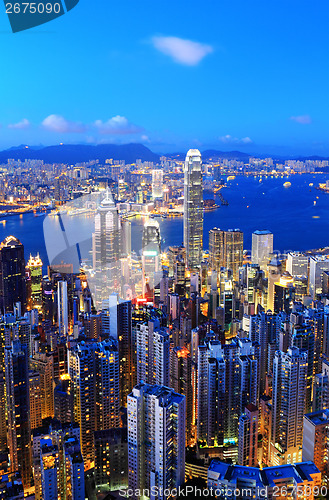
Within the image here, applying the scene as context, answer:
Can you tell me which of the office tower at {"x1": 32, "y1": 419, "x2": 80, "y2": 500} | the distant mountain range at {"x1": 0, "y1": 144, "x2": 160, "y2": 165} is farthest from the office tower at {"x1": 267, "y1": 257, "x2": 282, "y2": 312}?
the office tower at {"x1": 32, "y1": 419, "x2": 80, "y2": 500}

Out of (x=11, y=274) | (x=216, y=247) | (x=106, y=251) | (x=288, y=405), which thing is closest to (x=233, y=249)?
(x=216, y=247)

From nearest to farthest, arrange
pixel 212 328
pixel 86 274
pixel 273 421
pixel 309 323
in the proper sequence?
pixel 273 421 < pixel 309 323 < pixel 212 328 < pixel 86 274

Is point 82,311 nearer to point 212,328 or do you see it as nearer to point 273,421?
point 212,328

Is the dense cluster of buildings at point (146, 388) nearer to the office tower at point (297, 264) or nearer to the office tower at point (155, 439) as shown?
the office tower at point (155, 439)

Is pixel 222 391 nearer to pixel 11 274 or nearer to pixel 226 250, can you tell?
pixel 11 274

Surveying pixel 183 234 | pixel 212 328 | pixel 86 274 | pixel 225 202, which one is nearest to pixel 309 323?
pixel 212 328

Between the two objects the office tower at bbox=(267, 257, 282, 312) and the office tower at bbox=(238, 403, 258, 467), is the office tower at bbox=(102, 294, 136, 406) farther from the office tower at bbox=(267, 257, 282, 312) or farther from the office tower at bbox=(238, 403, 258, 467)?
the office tower at bbox=(267, 257, 282, 312)

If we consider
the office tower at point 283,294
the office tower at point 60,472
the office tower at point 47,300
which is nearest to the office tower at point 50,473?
the office tower at point 60,472
